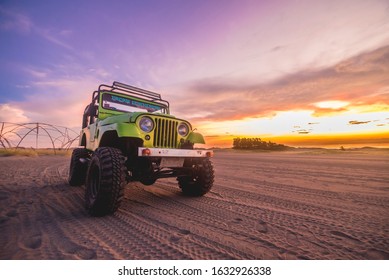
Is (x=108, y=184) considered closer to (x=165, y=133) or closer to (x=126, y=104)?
(x=165, y=133)

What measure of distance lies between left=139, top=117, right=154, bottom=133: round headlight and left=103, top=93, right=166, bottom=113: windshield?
6.35 ft

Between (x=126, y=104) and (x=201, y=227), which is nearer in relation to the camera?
(x=201, y=227)

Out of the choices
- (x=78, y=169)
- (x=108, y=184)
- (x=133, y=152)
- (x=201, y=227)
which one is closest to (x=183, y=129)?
(x=133, y=152)

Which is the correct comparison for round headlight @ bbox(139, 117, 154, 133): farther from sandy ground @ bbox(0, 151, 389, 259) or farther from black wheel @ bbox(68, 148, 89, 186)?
black wheel @ bbox(68, 148, 89, 186)

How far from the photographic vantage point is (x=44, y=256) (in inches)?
77.4

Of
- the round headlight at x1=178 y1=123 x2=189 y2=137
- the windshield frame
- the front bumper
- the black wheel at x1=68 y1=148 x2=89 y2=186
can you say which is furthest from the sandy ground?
the windshield frame

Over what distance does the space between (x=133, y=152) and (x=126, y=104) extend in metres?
1.90

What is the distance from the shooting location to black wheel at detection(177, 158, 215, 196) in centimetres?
427

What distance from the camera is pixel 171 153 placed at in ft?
11.2

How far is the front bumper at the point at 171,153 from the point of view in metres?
3.11

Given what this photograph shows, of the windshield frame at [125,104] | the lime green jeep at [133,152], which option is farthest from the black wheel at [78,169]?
the windshield frame at [125,104]

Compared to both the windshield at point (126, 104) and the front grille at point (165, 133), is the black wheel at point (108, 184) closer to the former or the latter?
the front grille at point (165, 133)
